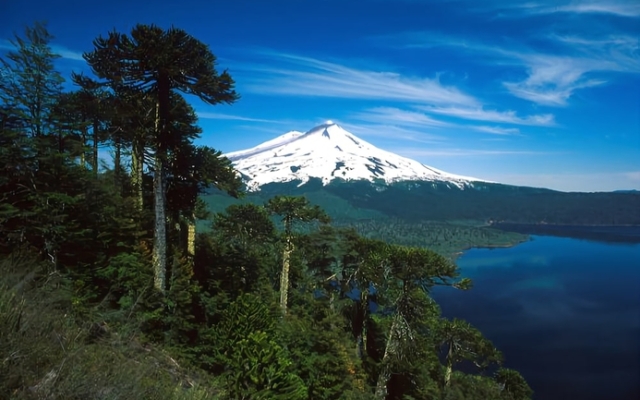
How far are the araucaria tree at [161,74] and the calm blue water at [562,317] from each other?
54916 millimetres

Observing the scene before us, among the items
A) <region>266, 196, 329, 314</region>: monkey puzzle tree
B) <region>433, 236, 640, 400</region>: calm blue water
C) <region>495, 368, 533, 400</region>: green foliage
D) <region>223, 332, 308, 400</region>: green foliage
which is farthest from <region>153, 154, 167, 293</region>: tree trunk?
<region>433, 236, 640, 400</region>: calm blue water

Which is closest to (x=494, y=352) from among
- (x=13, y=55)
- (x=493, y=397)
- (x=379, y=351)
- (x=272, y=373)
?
(x=493, y=397)

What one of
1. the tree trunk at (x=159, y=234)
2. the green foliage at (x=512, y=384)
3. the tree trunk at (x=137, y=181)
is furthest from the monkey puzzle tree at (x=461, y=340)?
the tree trunk at (x=137, y=181)

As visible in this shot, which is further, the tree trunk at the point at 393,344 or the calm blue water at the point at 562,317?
the calm blue water at the point at 562,317

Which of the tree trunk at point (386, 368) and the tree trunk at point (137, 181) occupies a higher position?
the tree trunk at point (137, 181)

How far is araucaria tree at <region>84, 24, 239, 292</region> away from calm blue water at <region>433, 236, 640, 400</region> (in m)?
54.9

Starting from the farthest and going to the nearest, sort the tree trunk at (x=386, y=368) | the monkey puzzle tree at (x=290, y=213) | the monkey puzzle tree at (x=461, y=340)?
1. the monkey puzzle tree at (x=461, y=340)
2. the monkey puzzle tree at (x=290, y=213)
3. the tree trunk at (x=386, y=368)

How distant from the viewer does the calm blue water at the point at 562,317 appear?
53719 millimetres

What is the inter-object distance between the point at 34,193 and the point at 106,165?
27.0 ft

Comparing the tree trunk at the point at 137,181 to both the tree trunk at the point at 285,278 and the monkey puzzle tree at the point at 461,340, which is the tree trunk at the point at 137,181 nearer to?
the tree trunk at the point at 285,278

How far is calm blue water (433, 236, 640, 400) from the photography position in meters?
53.7

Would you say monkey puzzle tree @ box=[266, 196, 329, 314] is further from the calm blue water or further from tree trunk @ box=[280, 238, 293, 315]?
the calm blue water

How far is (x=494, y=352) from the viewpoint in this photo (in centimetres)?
3309

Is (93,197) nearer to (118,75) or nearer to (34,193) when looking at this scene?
(34,193)
